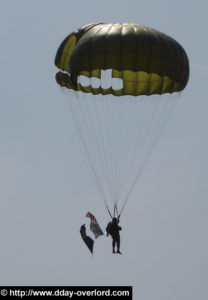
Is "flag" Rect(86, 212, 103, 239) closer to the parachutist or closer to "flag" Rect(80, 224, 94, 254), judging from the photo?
"flag" Rect(80, 224, 94, 254)

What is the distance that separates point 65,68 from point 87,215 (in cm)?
634

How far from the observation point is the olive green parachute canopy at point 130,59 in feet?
174

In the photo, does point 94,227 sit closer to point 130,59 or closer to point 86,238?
point 86,238

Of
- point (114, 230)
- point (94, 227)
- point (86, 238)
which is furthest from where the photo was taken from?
point (86, 238)

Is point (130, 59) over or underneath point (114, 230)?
over

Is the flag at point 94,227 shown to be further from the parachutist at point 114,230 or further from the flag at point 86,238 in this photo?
the parachutist at point 114,230

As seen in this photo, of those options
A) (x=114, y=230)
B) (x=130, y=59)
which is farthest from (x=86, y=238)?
(x=130, y=59)

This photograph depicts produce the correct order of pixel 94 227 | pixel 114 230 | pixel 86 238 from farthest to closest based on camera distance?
pixel 86 238 → pixel 94 227 → pixel 114 230

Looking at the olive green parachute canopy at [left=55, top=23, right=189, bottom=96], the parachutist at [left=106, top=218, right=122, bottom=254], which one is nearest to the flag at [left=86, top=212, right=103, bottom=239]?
the parachutist at [left=106, top=218, right=122, bottom=254]

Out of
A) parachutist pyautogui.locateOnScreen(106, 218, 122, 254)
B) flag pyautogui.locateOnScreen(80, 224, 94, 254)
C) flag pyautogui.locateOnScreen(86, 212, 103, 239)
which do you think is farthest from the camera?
flag pyautogui.locateOnScreen(80, 224, 94, 254)

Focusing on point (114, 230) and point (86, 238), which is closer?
point (114, 230)

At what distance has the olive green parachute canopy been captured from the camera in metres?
53.2

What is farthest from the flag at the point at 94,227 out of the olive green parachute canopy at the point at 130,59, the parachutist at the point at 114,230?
the olive green parachute canopy at the point at 130,59

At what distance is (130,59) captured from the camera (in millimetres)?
53188
